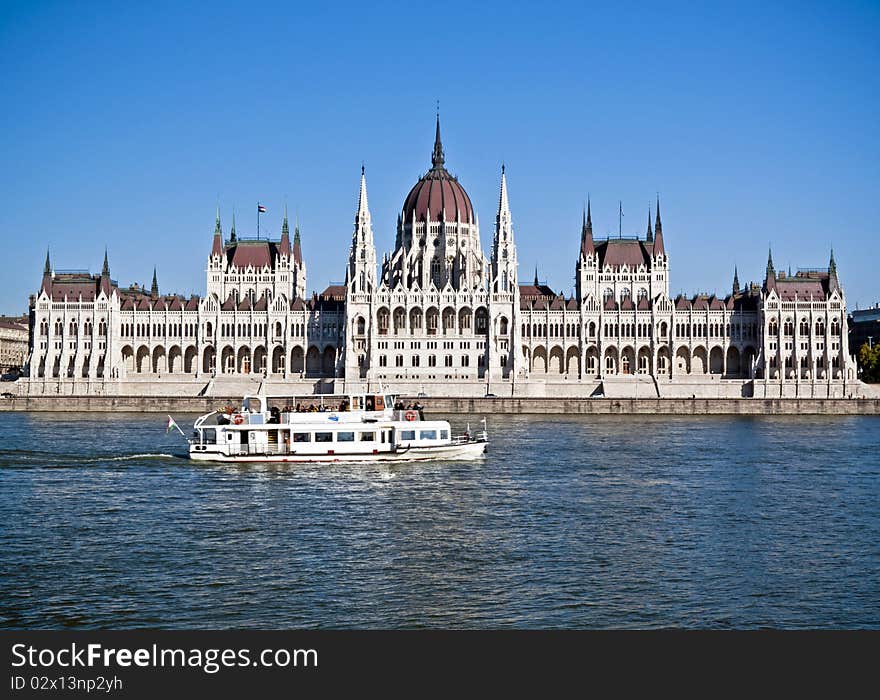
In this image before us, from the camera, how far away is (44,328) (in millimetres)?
131750

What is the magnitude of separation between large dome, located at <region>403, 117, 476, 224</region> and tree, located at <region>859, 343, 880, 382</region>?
4808 centimetres

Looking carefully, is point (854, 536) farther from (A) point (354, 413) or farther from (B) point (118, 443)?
(B) point (118, 443)

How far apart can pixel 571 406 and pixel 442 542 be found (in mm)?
76281

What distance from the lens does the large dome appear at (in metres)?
138

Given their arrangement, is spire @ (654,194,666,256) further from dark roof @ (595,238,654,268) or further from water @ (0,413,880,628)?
water @ (0,413,880,628)

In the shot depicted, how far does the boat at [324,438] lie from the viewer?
183 ft

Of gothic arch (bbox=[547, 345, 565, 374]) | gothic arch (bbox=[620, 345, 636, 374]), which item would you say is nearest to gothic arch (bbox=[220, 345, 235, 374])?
gothic arch (bbox=[547, 345, 565, 374])

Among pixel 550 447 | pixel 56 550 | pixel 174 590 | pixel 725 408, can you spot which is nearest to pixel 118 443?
pixel 550 447

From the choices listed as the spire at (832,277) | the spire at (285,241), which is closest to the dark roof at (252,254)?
the spire at (285,241)

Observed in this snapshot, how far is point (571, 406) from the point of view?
109562 millimetres

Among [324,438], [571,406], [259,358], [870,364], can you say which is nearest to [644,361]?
[870,364]

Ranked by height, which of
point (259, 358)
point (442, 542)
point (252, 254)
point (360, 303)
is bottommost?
point (442, 542)

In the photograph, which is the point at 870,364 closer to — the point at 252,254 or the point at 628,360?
the point at 628,360

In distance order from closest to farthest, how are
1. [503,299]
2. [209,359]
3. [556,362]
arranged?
[503,299] → [556,362] → [209,359]
